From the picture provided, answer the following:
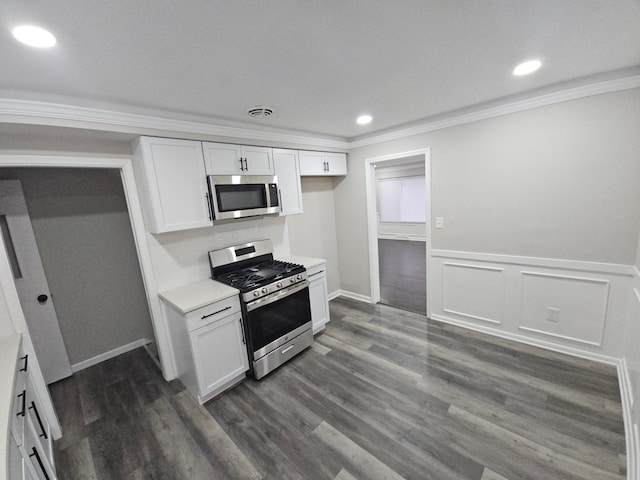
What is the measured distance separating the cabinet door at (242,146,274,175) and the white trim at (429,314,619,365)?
9.31 feet

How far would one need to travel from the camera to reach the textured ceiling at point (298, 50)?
113 cm

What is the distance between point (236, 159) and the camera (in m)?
2.71

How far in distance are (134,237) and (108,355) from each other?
1.70 m

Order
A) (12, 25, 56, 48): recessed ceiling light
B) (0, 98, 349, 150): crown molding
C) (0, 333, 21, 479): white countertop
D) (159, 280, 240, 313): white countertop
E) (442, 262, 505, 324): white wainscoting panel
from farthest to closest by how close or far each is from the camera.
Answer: (442, 262, 505, 324): white wainscoting panel → (159, 280, 240, 313): white countertop → (0, 98, 349, 150): crown molding → (12, 25, 56, 48): recessed ceiling light → (0, 333, 21, 479): white countertop

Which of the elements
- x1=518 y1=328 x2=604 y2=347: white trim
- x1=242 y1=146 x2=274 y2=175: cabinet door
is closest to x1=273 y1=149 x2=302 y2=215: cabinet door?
x1=242 y1=146 x2=274 y2=175: cabinet door

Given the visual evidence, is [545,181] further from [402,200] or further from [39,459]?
[402,200]

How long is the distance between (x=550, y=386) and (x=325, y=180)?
3474 millimetres

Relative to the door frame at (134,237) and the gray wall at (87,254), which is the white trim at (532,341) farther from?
the gray wall at (87,254)

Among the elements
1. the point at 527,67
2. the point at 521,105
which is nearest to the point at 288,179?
the point at 527,67

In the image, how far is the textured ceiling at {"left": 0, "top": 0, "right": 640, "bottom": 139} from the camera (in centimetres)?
113

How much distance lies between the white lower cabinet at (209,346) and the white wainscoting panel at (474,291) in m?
2.50

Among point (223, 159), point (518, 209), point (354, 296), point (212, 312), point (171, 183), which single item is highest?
point (223, 159)

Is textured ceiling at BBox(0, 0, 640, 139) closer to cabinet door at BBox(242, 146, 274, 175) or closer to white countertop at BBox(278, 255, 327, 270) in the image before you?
cabinet door at BBox(242, 146, 274, 175)

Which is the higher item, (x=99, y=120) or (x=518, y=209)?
(x=99, y=120)
